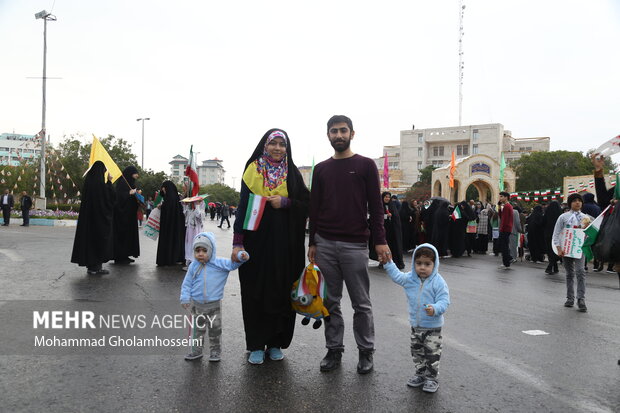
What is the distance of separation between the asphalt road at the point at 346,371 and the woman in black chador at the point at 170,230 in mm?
3033

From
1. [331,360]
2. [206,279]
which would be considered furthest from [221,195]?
[331,360]

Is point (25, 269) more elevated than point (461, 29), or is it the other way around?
point (461, 29)

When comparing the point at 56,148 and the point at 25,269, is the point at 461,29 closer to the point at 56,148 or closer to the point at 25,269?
the point at 56,148

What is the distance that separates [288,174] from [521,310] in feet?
14.5

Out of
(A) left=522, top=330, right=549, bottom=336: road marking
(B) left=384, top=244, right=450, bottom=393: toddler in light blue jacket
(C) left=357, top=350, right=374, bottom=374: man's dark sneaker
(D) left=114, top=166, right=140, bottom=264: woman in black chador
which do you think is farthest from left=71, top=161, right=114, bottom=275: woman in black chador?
(A) left=522, top=330, right=549, bottom=336: road marking

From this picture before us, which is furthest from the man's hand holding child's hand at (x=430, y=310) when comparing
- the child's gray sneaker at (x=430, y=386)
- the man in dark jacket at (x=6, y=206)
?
the man in dark jacket at (x=6, y=206)

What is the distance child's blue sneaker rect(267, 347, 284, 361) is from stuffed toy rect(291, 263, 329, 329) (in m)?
0.42

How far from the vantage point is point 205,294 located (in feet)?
12.8

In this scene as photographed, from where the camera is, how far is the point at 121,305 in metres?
5.75

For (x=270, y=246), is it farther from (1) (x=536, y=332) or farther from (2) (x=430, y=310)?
(1) (x=536, y=332)

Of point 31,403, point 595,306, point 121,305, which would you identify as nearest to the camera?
point 31,403

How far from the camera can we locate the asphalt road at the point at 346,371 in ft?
10.0

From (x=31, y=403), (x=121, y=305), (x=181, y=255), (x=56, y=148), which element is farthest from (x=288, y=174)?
(x=56, y=148)

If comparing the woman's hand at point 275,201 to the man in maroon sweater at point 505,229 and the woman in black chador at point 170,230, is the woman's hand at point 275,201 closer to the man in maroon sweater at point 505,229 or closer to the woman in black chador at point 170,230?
the woman in black chador at point 170,230
